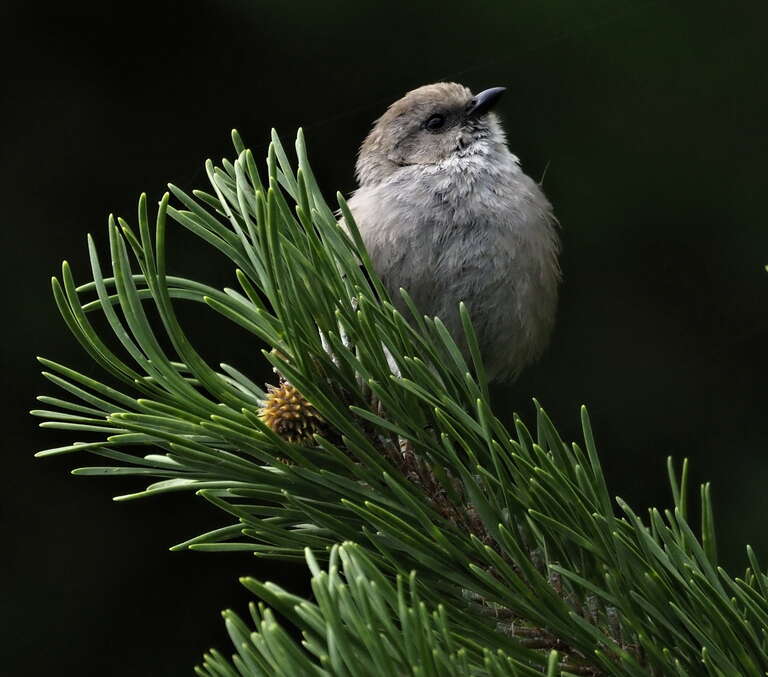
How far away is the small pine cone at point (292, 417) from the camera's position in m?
0.88

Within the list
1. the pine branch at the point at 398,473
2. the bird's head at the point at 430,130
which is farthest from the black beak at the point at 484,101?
the pine branch at the point at 398,473

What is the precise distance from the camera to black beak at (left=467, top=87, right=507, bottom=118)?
2.06 m

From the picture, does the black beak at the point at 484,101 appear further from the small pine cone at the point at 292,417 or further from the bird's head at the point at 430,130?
the small pine cone at the point at 292,417

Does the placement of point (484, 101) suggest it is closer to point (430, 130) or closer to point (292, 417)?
point (430, 130)

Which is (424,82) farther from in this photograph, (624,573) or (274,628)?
(274,628)

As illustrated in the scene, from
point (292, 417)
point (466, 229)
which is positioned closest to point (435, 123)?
point (466, 229)

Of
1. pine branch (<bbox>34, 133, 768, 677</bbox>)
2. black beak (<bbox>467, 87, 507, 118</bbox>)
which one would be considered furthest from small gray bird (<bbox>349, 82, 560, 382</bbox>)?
pine branch (<bbox>34, 133, 768, 677</bbox>)

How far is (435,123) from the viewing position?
83.9 inches

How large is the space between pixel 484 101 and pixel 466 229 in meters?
0.43

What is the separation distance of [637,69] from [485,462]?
4.99 feet

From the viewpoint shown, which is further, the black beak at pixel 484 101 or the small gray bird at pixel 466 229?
the black beak at pixel 484 101

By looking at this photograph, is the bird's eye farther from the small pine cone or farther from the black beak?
the small pine cone

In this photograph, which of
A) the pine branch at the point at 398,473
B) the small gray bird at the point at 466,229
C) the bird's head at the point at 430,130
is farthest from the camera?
the bird's head at the point at 430,130

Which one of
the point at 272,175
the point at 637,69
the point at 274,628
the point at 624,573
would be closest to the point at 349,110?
the point at 637,69
